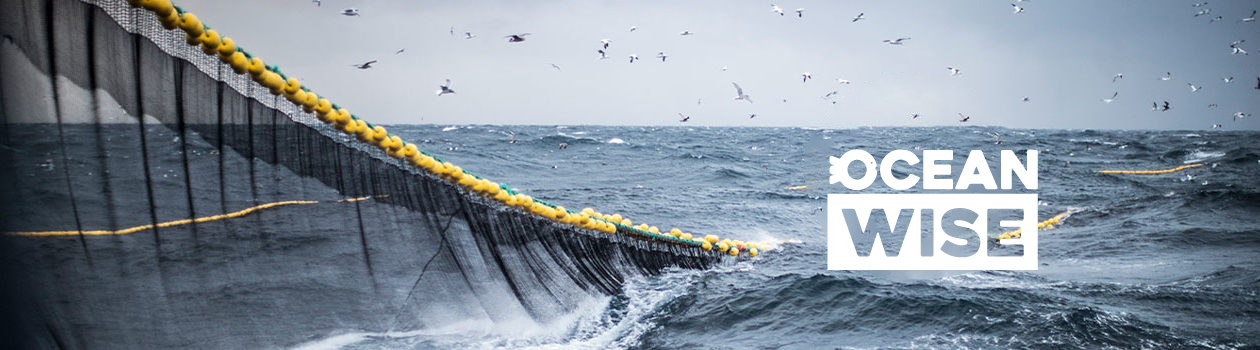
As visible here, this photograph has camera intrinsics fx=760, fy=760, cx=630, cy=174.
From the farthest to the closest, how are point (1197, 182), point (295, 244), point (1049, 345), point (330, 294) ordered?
point (1197, 182)
point (1049, 345)
point (330, 294)
point (295, 244)

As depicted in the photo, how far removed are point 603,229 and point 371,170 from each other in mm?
2864

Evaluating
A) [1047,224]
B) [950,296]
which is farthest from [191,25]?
[1047,224]

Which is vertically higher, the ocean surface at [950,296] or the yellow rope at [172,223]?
the yellow rope at [172,223]

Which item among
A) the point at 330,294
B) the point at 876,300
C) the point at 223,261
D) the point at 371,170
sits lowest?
the point at 876,300

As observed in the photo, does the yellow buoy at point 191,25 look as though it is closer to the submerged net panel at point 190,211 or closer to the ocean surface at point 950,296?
the submerged net panel at point 190,211

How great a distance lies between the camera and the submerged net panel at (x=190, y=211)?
338cm

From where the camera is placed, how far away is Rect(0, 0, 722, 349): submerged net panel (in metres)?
3.38

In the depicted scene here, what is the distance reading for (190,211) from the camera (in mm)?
4102

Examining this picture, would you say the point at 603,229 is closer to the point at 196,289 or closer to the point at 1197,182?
the point at 196,289

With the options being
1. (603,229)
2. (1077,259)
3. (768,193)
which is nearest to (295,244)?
(603,229)

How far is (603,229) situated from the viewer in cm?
750

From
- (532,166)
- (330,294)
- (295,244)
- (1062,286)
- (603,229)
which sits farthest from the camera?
(532,166)

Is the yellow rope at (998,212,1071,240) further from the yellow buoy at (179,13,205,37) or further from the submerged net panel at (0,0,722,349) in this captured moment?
the yellow buoy at (179,13,205,37)

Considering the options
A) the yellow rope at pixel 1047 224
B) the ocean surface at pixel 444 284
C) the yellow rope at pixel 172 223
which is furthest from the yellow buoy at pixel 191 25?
the yellow rope at pixel 1047 224
